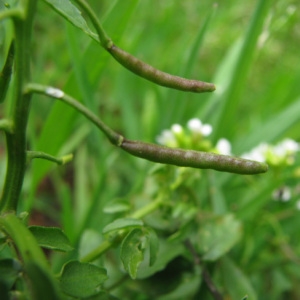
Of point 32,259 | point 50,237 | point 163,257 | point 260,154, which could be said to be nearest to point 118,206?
point 163,257

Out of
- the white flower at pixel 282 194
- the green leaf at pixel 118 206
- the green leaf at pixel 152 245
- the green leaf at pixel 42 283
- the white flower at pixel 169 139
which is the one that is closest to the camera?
the green leaf at pixel 42 283

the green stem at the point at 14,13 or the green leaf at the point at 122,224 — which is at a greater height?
the green stem at the point at 14,13

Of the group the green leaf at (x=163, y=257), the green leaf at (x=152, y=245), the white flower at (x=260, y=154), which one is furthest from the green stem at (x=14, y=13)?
the white flower at (x=260, y=154)

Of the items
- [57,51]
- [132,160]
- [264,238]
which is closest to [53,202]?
[132,160]

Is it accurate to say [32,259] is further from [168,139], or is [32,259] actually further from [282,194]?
[282,194]

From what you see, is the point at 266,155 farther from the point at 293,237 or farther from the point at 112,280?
the point at 112,280

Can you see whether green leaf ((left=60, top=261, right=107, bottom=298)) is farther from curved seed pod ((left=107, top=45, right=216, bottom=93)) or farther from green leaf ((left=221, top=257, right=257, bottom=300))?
green leaf ((left=221, top=257, right=257, bottom=300))

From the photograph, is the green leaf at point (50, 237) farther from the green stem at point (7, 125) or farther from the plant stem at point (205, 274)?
the plant stem at point (205, 274)
